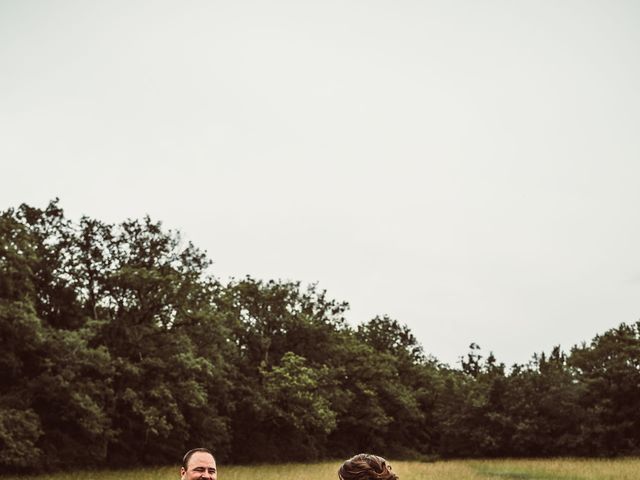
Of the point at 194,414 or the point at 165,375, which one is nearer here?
the point at 165,375

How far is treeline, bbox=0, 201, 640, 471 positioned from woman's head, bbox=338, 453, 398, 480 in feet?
92.7

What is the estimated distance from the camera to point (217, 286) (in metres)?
43.3

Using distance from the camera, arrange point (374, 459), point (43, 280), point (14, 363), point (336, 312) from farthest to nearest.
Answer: point (336, 312) < point (43, 280) < point (14, 363) < point (374, 459)

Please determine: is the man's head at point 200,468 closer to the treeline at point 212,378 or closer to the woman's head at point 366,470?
the woman's head at point 366,470

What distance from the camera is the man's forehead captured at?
3.94m

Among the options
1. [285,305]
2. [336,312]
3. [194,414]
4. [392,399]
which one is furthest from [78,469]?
[392,399]

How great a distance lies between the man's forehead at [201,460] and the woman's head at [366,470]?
3.61ft

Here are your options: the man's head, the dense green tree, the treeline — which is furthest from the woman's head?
the dense green tree

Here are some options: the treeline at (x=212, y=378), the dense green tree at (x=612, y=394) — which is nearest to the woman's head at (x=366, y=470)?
the treeline at (x=212, y=378)

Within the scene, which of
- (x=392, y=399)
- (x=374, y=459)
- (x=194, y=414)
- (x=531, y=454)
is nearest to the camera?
(x=374, y=459)

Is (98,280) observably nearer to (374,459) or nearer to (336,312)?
(336,312)

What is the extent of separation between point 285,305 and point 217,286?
34.4ft

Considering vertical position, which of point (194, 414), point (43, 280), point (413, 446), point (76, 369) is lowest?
point (413, 446)

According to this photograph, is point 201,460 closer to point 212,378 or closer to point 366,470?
point 366,470
